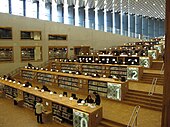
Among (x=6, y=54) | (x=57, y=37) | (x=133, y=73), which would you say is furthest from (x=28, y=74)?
(x=133, y=73)

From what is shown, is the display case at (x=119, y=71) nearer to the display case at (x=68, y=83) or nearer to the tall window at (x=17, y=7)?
the display case at (x=68, y=83)

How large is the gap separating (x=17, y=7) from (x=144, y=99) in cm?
1571

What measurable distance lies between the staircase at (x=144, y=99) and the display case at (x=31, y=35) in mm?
11951

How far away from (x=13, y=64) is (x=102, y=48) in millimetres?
10133

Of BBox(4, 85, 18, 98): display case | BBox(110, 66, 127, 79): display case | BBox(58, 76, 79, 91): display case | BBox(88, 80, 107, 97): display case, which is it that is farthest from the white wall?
BBox(88, 80, 107, 97): display case

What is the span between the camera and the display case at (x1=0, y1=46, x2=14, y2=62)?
17594mm

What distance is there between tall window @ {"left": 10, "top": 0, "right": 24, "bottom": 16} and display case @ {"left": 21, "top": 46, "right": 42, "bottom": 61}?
11.8 feet

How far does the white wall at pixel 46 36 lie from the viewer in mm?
17766

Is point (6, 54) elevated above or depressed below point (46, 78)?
above

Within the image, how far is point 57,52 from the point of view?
2064cm

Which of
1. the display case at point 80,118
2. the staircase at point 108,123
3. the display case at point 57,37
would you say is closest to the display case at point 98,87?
the staircase at point 108,123

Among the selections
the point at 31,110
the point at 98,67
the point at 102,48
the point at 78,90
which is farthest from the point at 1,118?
the point at 102,48

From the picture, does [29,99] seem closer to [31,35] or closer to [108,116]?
[108,116]

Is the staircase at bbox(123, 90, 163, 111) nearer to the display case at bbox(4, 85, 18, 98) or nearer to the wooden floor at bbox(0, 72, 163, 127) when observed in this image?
the wooden floor at bbox(0, 72, 163, 127)
